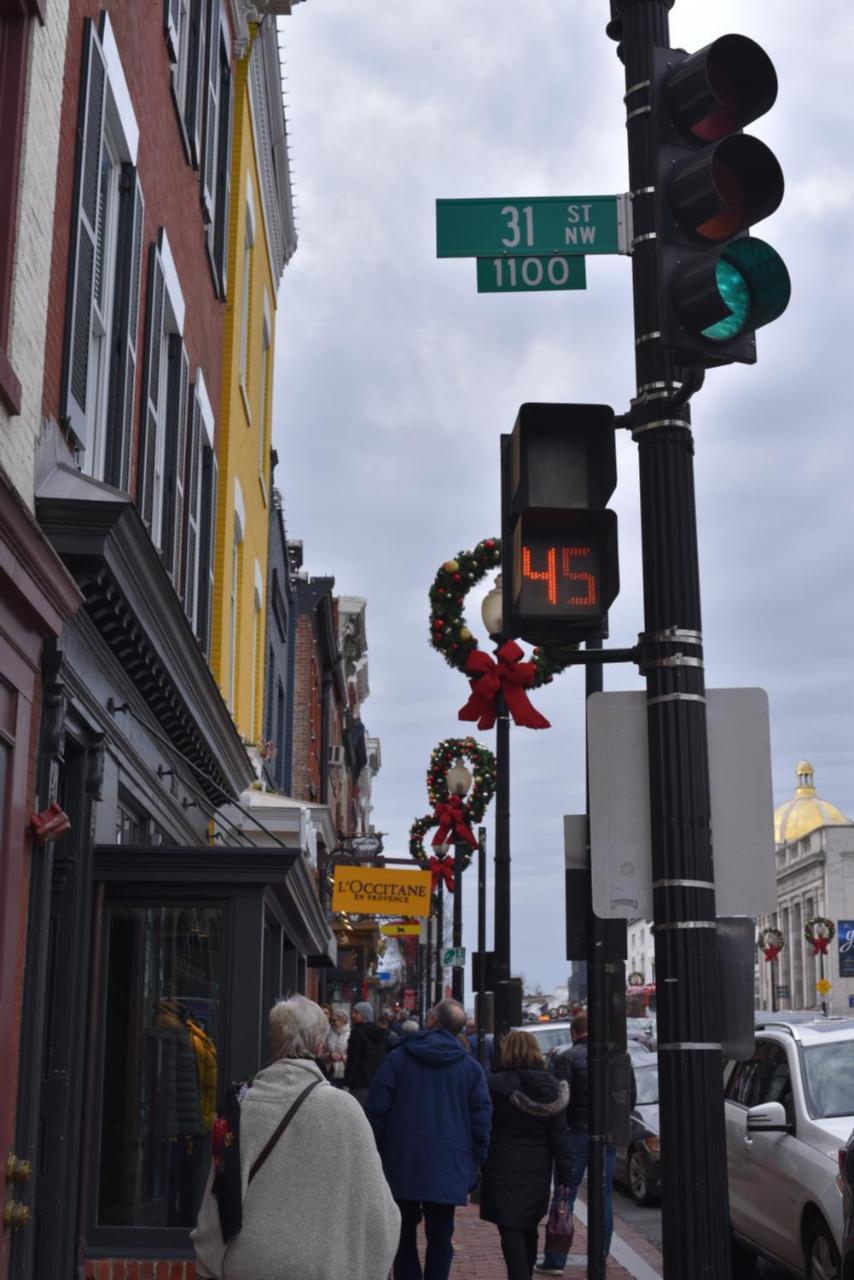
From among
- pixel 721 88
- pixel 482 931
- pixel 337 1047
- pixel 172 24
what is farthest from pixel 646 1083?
pixel 721 88

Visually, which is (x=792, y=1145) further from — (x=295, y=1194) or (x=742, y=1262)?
(x=295, y=1194)

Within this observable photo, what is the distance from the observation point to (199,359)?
15219 millimetres

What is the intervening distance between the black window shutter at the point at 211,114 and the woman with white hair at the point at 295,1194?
35.3 ft

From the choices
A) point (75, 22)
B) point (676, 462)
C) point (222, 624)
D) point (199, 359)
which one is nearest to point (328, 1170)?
point (676, 462)

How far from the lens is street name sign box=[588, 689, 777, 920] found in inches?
208

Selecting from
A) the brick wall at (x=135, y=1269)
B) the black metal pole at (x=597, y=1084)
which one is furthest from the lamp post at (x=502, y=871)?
the brick wall at (x=135, y=1269)

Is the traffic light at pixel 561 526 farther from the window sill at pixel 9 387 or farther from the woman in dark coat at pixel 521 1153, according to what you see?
the woman in dark coat at pixel 521 1153

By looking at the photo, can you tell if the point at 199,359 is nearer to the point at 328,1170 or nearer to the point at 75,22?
the point at 75,22

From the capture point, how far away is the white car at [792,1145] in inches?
392

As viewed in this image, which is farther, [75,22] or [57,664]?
[75,22]

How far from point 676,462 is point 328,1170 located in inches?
102


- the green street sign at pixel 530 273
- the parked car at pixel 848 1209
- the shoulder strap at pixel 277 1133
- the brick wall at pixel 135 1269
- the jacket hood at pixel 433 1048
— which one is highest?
the green street sign at pixel 530 273

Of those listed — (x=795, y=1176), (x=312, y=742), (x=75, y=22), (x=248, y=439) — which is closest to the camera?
(x=75, y=22)

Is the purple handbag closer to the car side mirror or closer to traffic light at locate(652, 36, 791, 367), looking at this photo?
the car side mirror
